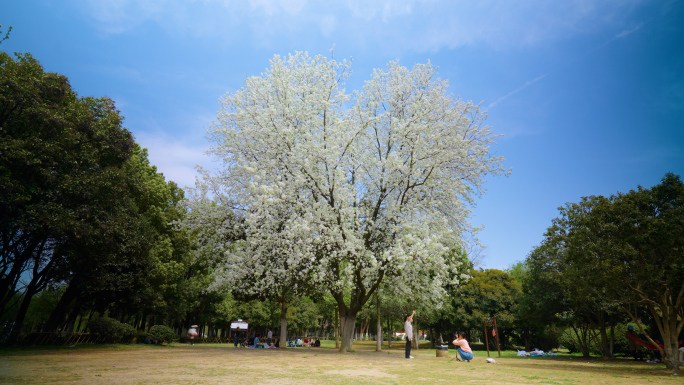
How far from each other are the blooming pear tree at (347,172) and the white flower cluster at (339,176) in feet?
0.24

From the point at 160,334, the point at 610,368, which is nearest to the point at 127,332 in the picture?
the point at 160,334

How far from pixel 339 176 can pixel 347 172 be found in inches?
84.5

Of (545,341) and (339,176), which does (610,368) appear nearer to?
(339,176)

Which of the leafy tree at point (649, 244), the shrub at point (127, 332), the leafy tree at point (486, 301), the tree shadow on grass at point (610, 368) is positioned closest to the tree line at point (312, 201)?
the leafy tree at point (649, 244)

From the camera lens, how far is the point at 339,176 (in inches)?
771

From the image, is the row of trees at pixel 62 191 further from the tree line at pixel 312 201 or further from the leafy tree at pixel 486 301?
the leafy tree at pixel 486 301

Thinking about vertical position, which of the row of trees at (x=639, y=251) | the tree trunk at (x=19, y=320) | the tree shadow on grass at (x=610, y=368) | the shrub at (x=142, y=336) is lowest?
the shrub at (x=142, y=336)

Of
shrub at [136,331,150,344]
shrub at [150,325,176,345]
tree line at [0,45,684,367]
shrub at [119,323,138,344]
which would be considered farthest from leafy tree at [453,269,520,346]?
shrub at [119,323,138,344]

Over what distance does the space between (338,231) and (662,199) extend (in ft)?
47.3

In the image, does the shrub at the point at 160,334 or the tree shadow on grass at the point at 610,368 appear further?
the shrub at the point at 160,334

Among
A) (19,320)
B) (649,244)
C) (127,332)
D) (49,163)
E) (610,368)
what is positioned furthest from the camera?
(127,332)

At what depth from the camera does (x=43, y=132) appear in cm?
1872

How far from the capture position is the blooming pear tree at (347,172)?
19.2 metres

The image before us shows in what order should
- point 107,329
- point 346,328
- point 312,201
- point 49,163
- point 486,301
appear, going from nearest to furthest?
point 49,163, point 312,201, point 346,328, point 107,329, point 486,301
